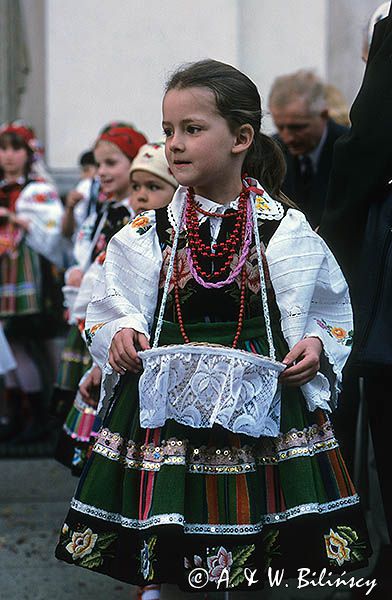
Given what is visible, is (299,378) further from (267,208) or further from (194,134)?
(194,134)

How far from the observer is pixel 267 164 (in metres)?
3.44

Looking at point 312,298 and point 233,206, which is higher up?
point 233,206

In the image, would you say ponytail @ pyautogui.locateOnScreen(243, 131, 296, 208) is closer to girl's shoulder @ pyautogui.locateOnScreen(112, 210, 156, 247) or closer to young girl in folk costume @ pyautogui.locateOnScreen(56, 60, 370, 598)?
young girl in folk costume @ pyautogui.locateOnScreen(56, 60, 370, 598)

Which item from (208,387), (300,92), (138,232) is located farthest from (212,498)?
(300,92)

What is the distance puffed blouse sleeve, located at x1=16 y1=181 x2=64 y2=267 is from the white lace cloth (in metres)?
Result: 4.12

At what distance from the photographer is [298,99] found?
16.3 ft

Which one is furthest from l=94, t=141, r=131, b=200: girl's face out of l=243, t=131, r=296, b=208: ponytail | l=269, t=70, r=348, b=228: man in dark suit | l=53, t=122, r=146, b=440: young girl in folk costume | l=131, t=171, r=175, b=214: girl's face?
l=243, t=131, r=296, b=208: ponytail

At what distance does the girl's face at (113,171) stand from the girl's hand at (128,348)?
177 cm

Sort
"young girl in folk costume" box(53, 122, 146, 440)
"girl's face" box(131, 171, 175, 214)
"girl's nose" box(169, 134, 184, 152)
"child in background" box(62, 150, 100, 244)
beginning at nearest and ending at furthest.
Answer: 1. "girl's nose" box(169, 134, 184, 152)
2. "girl's face" box(131, 171, 175, 214)
3. "young girl in folk costume" box(53, 122, 146, 440)
4. "child in background" box(62, 150, 100, 244)

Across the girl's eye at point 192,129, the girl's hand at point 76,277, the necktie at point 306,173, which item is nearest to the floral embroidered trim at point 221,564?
the girl's eye at point 192,129

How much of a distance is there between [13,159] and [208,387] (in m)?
4.41

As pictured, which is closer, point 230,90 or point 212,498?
point 212,498

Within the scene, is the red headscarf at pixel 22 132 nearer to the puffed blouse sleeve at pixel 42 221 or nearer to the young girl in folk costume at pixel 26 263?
the young girl in folk costume at pixel 26 263

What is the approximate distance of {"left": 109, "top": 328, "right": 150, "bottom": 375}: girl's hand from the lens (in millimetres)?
3047
